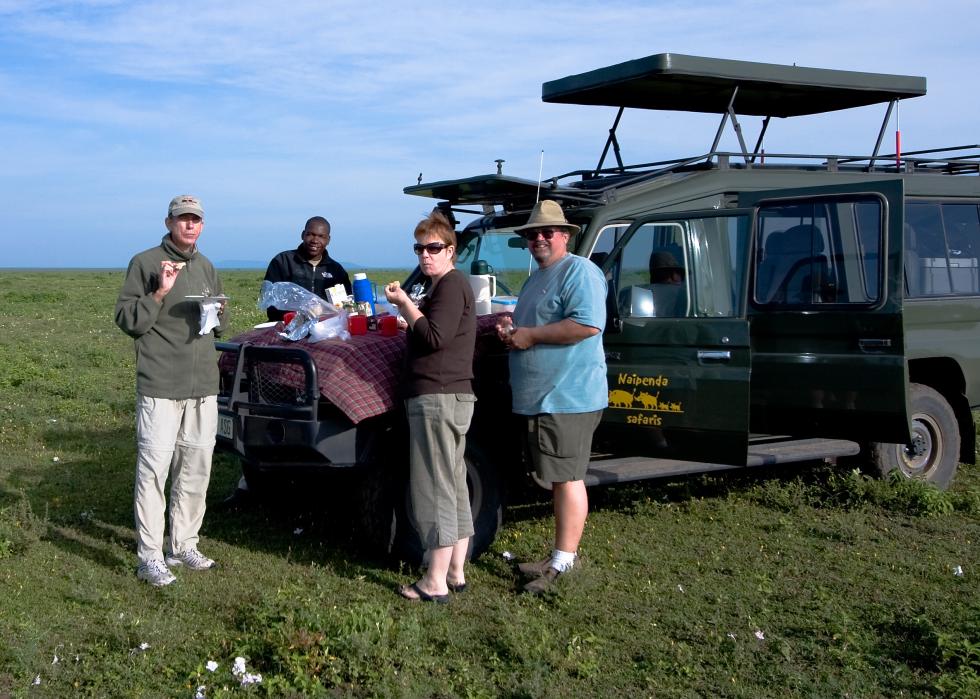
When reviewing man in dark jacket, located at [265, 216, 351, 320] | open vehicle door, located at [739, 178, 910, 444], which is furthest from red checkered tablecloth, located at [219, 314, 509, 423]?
open vehicle door, located at [739, 178, 910, 444]

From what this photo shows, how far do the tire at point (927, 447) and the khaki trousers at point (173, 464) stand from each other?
435 centimetres

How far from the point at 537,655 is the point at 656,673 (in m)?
0.48

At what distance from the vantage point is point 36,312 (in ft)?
76.9

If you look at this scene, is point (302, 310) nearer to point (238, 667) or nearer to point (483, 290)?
point (483, 290)

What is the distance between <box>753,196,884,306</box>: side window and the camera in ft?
20.7

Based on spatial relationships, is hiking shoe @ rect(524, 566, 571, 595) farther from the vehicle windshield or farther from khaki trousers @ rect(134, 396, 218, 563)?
the vehicle windshield

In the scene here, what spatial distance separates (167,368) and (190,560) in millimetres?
1024

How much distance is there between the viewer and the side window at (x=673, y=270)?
6.23 metres

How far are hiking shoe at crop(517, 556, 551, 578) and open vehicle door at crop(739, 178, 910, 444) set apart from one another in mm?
2020

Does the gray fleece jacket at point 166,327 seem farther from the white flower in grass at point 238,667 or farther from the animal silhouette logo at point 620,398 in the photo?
the animal silhouette logo at point 620,398

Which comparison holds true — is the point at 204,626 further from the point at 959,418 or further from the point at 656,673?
the point at 959,418

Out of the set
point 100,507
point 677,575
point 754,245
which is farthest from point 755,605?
point 100,507

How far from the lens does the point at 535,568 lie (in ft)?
17.5

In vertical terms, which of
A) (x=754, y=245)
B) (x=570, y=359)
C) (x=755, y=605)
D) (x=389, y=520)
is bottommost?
(x=755, y=605)
